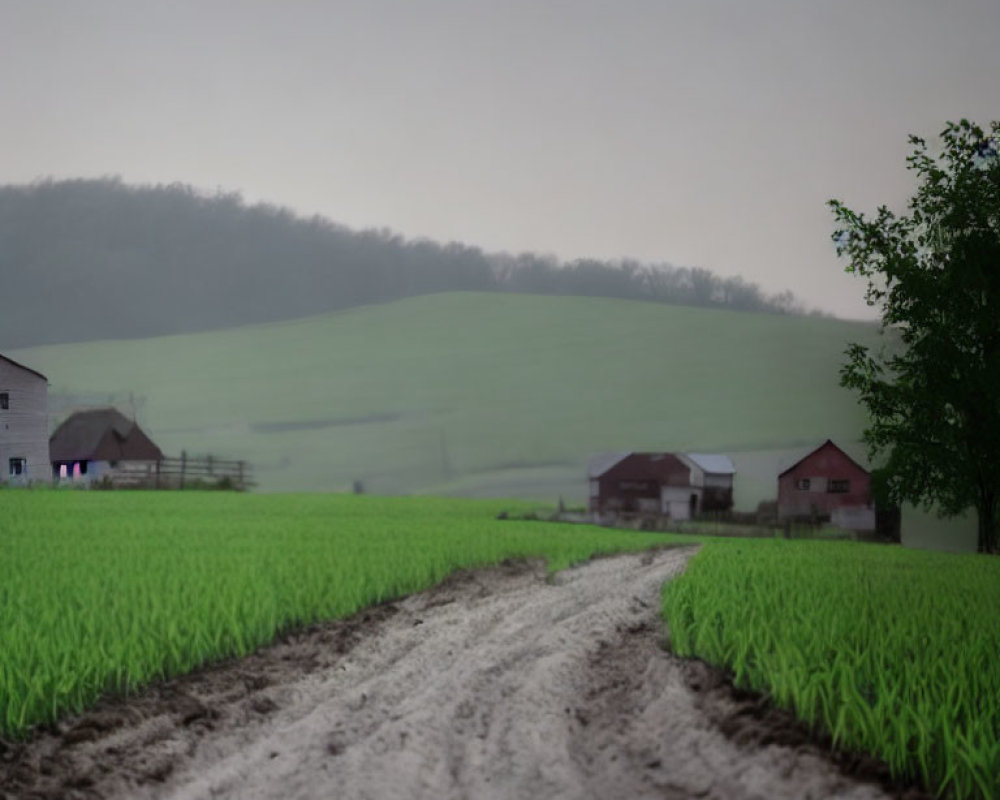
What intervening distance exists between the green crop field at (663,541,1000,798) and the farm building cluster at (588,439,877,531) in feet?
55.2

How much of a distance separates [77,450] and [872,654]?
46644 millimetres

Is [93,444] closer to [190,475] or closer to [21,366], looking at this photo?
[190,475]

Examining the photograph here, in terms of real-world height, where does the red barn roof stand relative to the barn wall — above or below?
above

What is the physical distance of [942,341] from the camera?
2159 cm

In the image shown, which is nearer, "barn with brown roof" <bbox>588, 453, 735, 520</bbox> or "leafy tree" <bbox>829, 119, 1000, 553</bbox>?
"leafy tree" <bbox>829, 119, 1000, 553</bbox>

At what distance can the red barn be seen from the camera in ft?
97.2

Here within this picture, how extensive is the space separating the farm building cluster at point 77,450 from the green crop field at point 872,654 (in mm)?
28697

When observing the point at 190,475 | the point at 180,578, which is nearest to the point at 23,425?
the point at 190,475

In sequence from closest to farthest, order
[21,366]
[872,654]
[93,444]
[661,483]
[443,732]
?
[443,732] → [872,654] → [661,483] → [21,366] → [93,444]

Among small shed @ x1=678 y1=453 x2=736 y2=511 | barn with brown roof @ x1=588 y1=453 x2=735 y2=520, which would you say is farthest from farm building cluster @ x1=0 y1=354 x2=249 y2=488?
small shed @ x1=678 y1=453 x2=736 y2=511

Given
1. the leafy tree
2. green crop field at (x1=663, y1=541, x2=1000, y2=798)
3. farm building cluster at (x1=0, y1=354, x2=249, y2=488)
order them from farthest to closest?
farm building cluster at (x1=0, y1=354, x2=249, y2=488)
the leafy tree
green crop field at (x1=663, y1=541, x2=1000, y2=798)

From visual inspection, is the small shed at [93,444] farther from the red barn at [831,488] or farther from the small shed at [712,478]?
the red barn at [831,488]

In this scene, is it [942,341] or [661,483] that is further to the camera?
[661,483]

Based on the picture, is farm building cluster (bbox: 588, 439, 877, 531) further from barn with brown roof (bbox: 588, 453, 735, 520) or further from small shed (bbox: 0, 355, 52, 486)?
small shed (bbox: 0, 355, 52, 486)
